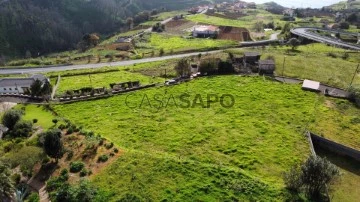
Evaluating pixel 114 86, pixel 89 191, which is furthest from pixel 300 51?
pixel 89 191

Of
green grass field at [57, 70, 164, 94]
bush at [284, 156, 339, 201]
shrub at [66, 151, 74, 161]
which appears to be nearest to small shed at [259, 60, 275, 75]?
green grass field at [57, 70, 164, 94]

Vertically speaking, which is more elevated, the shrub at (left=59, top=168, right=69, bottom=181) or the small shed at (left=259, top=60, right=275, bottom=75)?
the small shed at (left=259, top=60, right=275, bottom=75)

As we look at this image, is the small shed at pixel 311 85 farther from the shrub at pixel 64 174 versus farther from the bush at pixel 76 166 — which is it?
the shrub at pixel 64 174

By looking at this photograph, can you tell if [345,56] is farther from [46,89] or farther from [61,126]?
[61,126]

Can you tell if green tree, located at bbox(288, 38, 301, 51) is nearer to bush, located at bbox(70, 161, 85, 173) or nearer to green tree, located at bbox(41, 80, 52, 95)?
green tree, located at bbox(41, 80, 52, 95)

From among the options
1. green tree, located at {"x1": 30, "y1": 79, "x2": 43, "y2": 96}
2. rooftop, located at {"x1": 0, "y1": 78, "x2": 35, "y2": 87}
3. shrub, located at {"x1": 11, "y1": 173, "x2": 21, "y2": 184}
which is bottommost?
shrub, located at {"x1": 11, "y1": 173, "x2": 21, "y2": 184}

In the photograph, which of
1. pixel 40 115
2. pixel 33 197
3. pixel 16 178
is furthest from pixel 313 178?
pixel 40 115

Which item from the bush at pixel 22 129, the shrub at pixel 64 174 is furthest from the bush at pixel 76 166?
the bush at pixel 22 129
